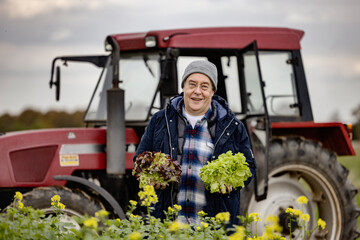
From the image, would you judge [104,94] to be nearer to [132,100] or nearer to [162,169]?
[132,100]

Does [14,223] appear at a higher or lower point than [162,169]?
lower

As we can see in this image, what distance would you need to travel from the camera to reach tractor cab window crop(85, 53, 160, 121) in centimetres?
523

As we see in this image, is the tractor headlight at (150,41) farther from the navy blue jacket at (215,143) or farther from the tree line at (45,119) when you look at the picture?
the tree line at (45,119)

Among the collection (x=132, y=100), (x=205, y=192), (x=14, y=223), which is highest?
(x=132, y=100)

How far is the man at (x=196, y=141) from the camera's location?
3.45 m

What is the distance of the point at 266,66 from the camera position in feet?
19.3

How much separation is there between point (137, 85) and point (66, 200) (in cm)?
138

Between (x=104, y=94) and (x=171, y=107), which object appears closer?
(x=171, y=107)

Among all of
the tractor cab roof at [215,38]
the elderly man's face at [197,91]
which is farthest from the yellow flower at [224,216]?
the tractor cab roof at [215,38]

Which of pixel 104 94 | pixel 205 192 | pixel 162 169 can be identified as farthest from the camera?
pixel 104 94

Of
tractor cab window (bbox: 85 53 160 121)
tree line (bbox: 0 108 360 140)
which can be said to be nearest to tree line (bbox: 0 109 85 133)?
tree line (bbox: 0 108 360 140)

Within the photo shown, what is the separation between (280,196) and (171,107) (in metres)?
2.66

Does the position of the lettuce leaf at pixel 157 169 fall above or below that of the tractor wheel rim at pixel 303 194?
below

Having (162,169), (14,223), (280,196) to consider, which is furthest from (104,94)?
(14,223)
